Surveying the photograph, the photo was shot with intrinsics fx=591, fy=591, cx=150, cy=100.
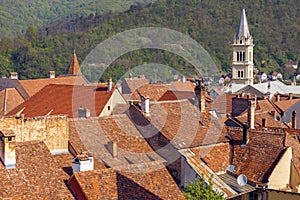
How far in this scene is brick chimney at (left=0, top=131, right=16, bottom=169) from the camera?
18766 millimetres

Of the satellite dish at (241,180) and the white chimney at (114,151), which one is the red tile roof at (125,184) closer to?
the white chimney at (114,151)

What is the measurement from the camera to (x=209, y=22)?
184750mm

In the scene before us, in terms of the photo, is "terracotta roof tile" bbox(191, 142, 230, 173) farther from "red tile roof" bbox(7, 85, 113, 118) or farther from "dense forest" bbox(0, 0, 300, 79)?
"dense forest" bbox(0, 0, 300, 79)

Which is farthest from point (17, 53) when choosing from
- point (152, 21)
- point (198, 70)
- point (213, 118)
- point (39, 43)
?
point (213, 118)

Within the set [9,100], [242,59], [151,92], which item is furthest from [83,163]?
[242,59]

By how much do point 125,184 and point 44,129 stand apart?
548 cm

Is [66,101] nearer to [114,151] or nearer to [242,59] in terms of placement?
[114,151]

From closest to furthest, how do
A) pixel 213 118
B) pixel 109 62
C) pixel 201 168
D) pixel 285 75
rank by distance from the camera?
pixel 201 168 → pixel 213 118 → pixel 109 62 → pixel 285 75

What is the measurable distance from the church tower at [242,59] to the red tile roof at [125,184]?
7209 cm

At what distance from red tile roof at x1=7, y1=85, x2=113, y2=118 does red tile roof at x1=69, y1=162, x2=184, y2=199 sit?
43.6 feet

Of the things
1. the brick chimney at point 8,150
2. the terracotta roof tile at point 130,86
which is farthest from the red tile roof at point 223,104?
the brick chimney at point 8,150

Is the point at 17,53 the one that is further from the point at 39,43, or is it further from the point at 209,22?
the point at 209,22

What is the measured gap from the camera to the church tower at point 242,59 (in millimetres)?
91938

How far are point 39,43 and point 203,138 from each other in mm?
118428
